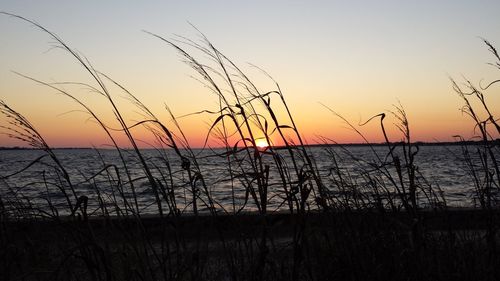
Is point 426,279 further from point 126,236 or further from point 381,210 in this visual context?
point 126,236

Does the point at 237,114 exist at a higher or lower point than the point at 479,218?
higher

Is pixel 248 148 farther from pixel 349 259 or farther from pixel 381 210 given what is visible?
pixel 381 210

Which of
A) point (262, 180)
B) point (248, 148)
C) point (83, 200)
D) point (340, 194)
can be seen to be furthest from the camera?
point (340, 194)

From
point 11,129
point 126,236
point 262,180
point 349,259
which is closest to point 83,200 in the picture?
point 126,236

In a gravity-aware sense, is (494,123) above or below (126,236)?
above

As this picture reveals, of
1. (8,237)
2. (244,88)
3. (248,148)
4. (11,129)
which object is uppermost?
(244,88)

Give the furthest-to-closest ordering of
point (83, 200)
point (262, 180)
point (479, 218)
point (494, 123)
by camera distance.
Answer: point (479, 218) → point (494, 123) → point (262, 180) → point (83, 200)

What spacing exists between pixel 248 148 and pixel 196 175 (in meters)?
0.26

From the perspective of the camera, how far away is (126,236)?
1.90 metres

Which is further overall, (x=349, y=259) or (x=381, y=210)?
(x=381, y=210)

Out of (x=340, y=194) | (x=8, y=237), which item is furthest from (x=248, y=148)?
(x=8, y=237)

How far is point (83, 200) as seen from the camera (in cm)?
165

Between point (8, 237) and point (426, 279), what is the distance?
2.32 m

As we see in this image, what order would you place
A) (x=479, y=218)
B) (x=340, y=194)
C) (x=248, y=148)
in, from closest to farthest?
1. (x=248, y=148)
2. (x=340, y=194)
3. (x=479, y=218)
